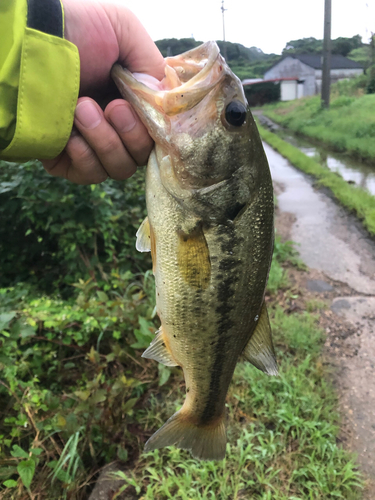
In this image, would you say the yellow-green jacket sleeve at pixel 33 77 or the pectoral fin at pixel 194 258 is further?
the pectoral fin at pixel 194 258

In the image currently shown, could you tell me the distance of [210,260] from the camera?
143 centimetres

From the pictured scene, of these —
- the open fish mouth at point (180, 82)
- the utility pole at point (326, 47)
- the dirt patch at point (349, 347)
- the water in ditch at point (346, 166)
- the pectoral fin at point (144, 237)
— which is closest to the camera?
the open fish mouth at point (180, 82)

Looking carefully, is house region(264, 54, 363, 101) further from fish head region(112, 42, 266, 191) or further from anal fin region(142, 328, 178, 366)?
anal fin region(142, 328, 178, 366)

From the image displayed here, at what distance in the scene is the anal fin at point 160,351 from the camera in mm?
1652

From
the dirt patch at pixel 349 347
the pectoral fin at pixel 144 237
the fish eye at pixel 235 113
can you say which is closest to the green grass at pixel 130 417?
the dirt patch at pixel 349 347

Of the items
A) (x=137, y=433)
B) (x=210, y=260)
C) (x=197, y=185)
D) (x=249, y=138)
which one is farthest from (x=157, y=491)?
(x=249, y=138)

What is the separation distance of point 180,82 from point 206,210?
507 mm

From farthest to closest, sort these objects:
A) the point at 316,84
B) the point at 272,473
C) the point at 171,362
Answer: the point at 316,84
the point at 272,473
the point at 171,362

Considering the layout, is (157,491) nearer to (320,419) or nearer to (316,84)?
(320,419)

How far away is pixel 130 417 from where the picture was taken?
2766 mm

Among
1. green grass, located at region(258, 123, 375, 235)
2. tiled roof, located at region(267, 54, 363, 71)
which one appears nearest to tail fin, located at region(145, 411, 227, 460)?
green grass, located at region(258, 123, 375, 235)

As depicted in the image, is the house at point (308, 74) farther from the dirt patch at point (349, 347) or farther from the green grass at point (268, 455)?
the green grass at point (268, 455)

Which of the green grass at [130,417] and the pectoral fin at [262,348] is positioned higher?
the pectoral fin at [262,348]

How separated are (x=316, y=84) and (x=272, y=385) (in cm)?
4539
